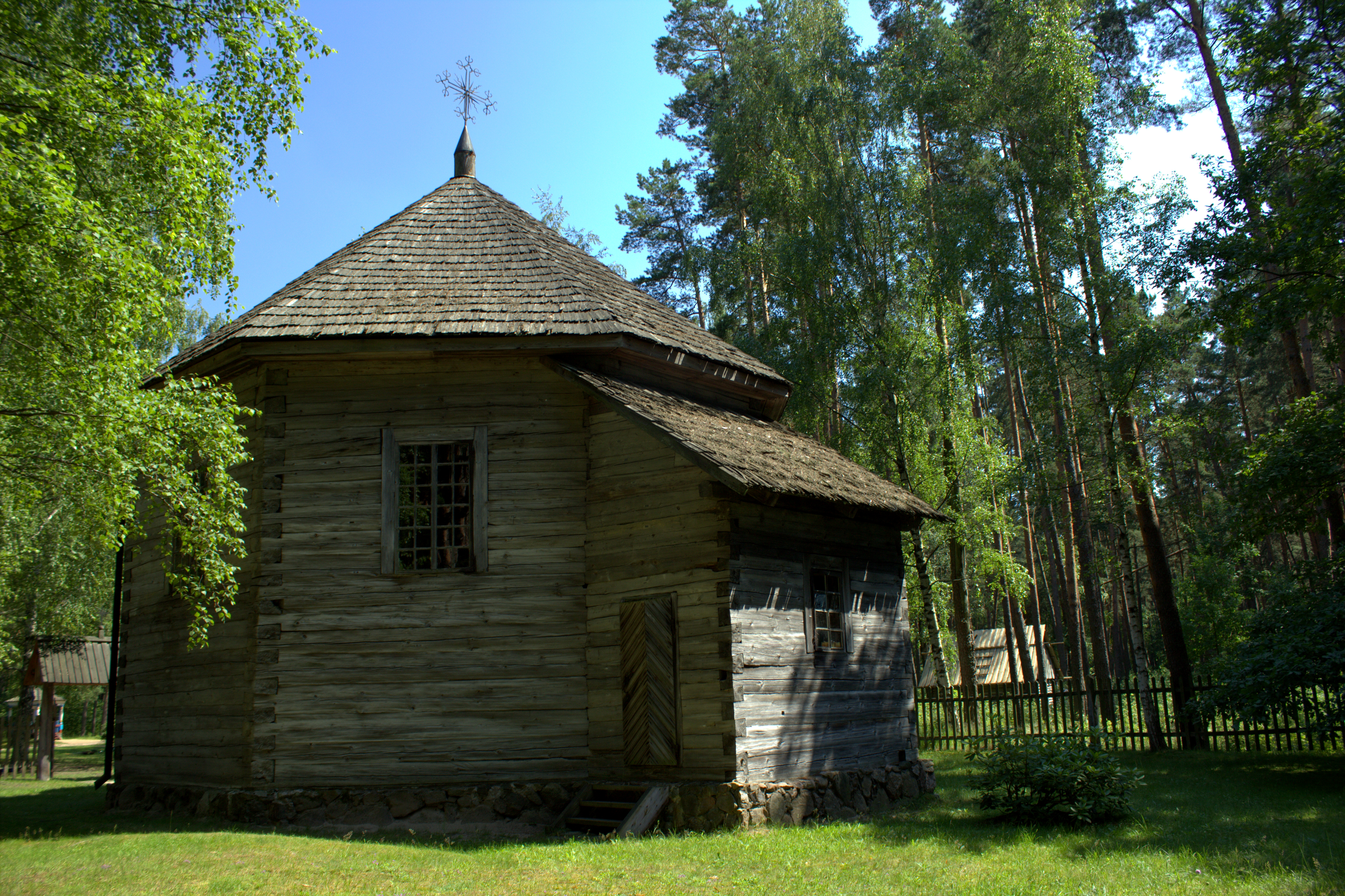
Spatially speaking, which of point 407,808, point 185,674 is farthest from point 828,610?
point 185,674

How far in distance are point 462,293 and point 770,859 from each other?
8.21 meters

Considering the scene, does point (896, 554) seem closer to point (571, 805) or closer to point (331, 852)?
point (571, 805)

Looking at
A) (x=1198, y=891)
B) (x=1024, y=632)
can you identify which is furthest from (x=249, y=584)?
(x=1024, y=632)

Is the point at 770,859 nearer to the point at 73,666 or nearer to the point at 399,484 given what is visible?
the point at 399,484

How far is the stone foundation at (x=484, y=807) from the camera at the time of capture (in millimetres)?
9852

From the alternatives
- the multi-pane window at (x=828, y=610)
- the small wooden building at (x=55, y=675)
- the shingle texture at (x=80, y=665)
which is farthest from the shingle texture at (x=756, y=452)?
the shingle texture at (x=80, y=665)

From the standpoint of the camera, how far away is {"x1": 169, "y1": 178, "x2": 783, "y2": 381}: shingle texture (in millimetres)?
11102

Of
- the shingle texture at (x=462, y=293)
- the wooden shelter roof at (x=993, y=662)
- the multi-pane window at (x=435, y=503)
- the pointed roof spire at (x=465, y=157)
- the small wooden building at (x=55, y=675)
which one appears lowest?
the wooden shelter roof at (x=993, y=662)

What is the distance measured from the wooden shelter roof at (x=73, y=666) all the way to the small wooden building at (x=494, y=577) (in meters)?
11.4

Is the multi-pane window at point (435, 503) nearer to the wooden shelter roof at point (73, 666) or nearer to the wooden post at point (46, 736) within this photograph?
the wooden shelter roof at point (73, 666)

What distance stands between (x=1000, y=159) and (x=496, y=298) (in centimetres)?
1526

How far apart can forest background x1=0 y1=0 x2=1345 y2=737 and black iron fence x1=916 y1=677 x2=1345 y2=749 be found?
96cm

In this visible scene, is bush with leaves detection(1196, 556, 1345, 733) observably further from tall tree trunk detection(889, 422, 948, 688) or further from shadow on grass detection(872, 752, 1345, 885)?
tall tree trunk detection(889, 422, 948, 688)

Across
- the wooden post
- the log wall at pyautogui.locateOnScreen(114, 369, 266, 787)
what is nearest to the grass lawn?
the log wall at pyautogui.locateOnScreen(114, 369, 266, 787)
